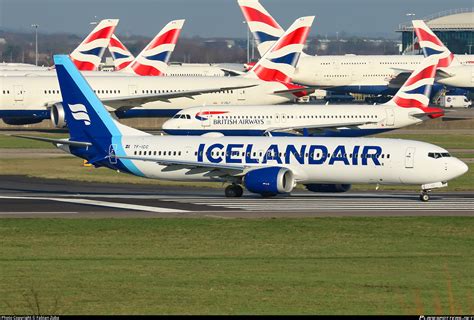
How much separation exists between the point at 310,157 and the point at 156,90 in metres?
53.9

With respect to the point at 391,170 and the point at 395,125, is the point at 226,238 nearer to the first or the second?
the point at 391,170

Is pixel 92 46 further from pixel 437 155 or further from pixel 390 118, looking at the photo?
pixel 437 155

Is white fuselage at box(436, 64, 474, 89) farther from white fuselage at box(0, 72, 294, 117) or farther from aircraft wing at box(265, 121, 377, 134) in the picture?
aircraft wing at box(265, 121, 377, 134)

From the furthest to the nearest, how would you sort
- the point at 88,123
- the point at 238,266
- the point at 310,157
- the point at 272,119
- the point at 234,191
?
the point at 272,119 < the point at 88,123 < the point at 234,191 < the point at 310,157 < the point at 238,266

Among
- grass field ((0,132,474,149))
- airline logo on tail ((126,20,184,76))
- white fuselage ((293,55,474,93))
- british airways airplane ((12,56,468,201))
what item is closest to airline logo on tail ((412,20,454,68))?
white fuselage ((293,55,474,93))

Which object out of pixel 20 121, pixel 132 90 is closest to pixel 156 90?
pixel 132 90

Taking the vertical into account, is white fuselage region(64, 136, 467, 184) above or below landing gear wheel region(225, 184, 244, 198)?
above

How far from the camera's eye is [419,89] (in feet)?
281

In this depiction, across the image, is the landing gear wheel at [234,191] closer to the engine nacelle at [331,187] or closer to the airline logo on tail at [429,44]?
the engine nacelle at [331,187]

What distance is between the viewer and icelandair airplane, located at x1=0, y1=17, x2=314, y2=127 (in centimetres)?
9888

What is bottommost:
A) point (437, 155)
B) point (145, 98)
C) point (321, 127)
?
point (145, 98)

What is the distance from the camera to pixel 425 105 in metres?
86.3

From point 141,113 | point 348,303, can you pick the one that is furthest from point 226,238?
point 141,113

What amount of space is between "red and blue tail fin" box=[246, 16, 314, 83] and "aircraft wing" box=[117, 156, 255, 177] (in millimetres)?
51514
